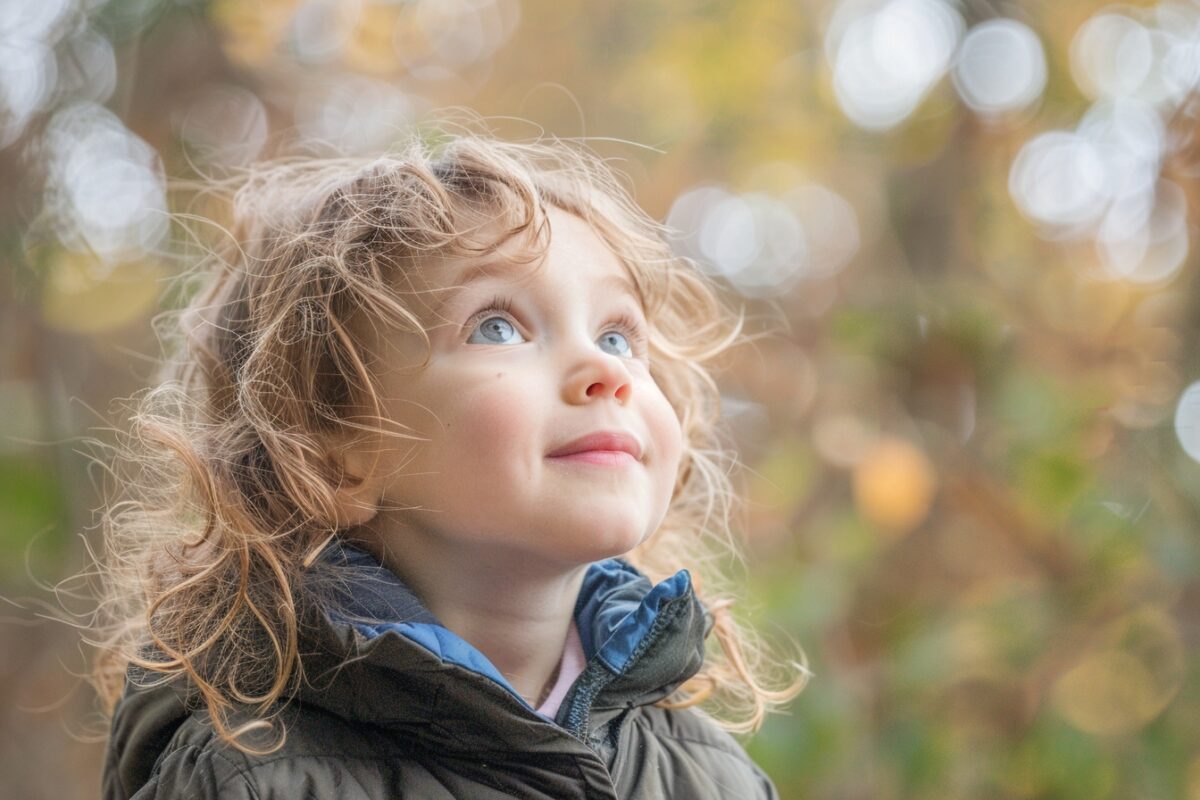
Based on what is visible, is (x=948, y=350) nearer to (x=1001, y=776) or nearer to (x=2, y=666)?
(x=1001, y=776)

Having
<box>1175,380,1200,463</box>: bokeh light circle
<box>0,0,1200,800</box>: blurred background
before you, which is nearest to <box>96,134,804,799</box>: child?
<box>0,0,1200,800</box>: blurred background

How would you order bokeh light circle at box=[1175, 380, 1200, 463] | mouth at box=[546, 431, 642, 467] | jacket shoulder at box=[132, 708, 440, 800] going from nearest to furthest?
jacket shoulder at box=[132, 708, 440, 800] < mouth at box=[546, 431, 642, 467] < bokeh light circle at box=[1175, 380, 1200, 463]

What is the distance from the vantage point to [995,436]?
97.5 inches

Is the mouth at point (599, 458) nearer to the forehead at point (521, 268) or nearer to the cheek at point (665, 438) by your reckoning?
the cheek at point (665, 438)

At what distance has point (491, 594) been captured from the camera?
1.22 m

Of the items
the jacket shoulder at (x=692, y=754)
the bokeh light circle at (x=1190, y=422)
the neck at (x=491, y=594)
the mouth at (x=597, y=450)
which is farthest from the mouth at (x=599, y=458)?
the bokeh light circle at (x=1190, y=422)

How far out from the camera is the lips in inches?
45.1

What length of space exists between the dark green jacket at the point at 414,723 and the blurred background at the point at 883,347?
0.88 meters

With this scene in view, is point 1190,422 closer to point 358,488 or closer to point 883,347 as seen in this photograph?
point 883,347

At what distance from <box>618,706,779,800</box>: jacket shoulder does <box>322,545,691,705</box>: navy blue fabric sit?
0.10 m

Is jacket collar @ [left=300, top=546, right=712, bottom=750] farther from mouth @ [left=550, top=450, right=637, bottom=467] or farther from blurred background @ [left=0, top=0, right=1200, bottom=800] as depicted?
blurred background @ [left=0, top=0, right=1200, bottom=800]

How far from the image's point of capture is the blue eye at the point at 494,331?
1187 mm

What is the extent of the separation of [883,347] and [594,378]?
62.1 inches

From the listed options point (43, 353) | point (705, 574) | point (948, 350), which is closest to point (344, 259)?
point (705, 574)
